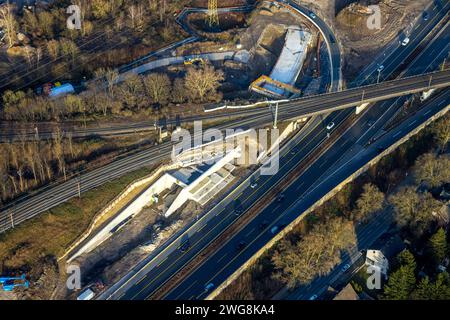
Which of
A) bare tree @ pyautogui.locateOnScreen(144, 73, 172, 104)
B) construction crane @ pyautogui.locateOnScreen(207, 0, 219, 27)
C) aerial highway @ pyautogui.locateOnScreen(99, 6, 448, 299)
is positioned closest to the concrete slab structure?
aerial highway @ pyautogui.locateOnScreen(99, 6, 448, 299)

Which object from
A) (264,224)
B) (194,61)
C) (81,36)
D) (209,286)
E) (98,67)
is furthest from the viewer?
(81,36)

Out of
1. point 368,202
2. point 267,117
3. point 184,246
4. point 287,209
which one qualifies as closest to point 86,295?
point 184,246

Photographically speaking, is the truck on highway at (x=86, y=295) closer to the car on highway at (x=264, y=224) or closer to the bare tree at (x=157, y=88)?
the car on highway at (x=264, y=224)

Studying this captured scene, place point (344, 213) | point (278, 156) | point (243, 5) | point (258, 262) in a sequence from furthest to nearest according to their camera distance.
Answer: point (243, 5) < point (278, 156) < point (344, 213) < point (258, 262)

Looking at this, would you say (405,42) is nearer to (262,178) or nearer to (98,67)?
(262,178)

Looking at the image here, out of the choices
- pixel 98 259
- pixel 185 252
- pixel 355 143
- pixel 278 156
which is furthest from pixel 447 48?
pixel 98 259

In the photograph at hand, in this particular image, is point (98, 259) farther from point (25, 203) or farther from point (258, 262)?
point (258, 262)
